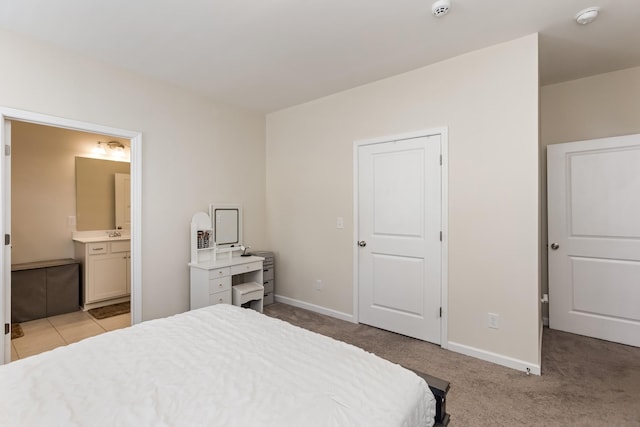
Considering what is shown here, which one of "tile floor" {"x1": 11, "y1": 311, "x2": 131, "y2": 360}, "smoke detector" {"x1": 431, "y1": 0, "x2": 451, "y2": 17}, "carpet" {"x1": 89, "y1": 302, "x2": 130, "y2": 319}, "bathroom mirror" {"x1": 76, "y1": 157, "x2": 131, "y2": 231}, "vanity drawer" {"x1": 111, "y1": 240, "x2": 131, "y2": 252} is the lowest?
"tile floor" {"x1": 11, "y1": 311, "x2": 131, "y2": 360}

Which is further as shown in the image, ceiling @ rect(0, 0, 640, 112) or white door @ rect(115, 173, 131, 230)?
white door @ rect(115, 173, 131, 230)

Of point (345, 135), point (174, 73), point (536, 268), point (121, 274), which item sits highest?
point (174, 73)

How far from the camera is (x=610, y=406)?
1924mm

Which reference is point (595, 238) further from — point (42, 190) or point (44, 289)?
point (42, 190)

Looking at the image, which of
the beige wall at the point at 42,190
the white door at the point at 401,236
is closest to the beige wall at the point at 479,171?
the white door at the point at 401,236

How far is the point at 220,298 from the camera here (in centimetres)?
324

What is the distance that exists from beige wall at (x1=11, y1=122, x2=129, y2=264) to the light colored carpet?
365 cm

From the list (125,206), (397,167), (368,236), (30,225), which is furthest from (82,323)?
(397,167)

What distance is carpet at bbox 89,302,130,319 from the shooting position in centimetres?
366

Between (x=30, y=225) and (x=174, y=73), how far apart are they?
2.65 meters

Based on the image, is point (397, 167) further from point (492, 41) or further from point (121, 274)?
point (121, 274)

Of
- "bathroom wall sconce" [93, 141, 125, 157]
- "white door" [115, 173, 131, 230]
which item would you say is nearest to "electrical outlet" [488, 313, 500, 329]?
"white door" [115, 173, 131, 230]

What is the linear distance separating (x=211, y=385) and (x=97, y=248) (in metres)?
3.59

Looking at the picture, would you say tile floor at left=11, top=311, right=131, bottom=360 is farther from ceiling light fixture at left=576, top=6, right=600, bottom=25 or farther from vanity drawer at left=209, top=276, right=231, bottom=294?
ceiling light fixture at left=576, top=6, right=600, bottom=25
